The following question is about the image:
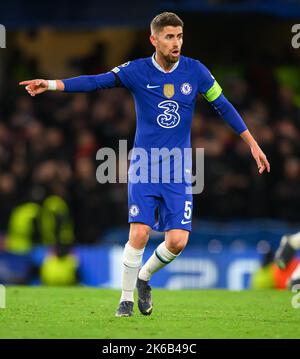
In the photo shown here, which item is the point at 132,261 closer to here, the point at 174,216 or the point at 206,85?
the point at 174,216

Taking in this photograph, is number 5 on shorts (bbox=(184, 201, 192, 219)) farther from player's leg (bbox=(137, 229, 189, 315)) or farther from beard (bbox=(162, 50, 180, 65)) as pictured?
beard (bbox=(162, 50, 180, 65))

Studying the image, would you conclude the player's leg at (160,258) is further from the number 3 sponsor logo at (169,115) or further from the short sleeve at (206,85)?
the short sleeve at (206,85)

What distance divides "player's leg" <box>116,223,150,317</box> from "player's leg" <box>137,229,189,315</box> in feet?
0.59

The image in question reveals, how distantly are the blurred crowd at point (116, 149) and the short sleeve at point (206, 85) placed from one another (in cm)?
688

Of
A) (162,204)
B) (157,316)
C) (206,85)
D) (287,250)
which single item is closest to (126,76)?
(206,85)

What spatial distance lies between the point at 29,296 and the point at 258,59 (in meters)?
9.14

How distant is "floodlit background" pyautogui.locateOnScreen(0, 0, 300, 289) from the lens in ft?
51.1

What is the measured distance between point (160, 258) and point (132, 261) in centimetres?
33

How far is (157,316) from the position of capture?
9328mm

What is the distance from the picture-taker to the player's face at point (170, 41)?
29.4ft

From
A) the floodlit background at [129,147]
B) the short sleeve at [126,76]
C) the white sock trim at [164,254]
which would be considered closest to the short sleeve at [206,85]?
the short sleeve at [126,76]

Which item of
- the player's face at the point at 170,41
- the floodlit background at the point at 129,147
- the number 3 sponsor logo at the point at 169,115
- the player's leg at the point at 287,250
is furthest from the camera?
the floodlit background at the point at 129,147

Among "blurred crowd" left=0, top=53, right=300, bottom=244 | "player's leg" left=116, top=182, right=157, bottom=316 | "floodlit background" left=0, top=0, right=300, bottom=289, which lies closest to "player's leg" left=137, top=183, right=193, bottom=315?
"player's leg" left=116, top=182, right=157, bottom=316
